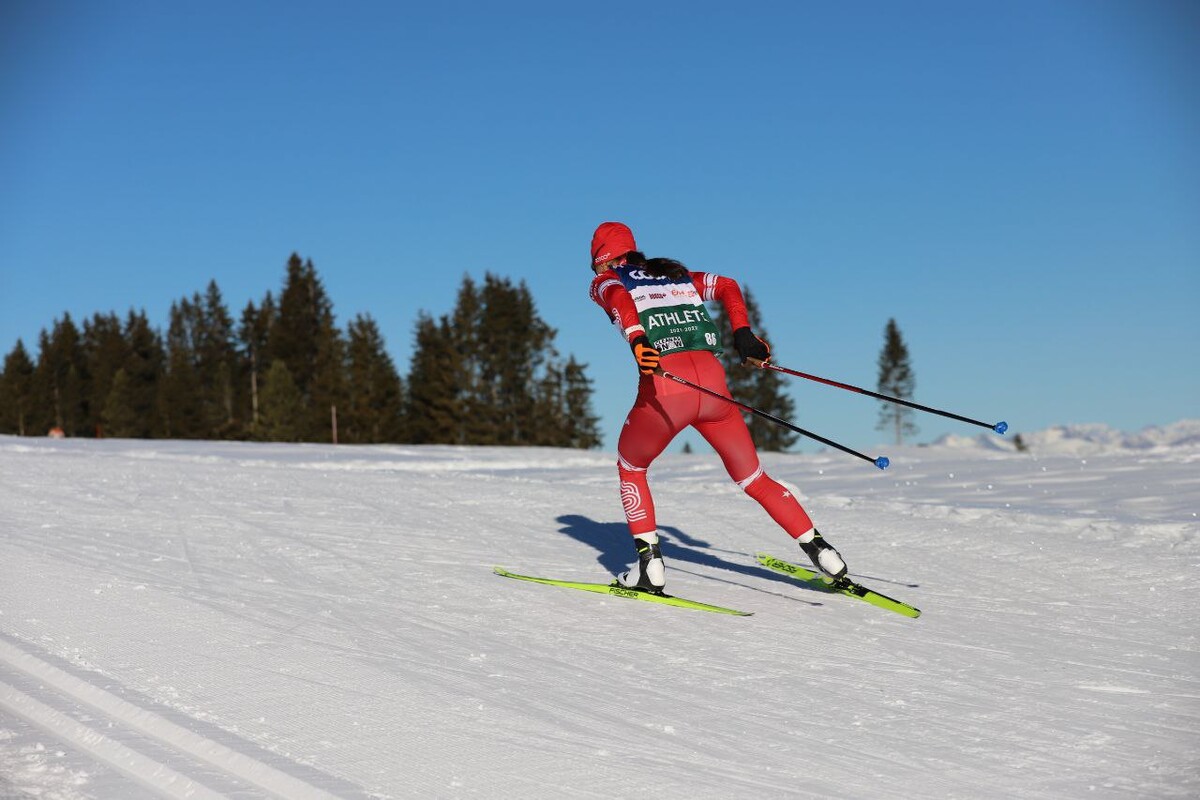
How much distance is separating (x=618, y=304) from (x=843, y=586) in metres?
1.84

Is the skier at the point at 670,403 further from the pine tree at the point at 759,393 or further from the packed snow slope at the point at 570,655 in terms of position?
the pine tree at the point at 759,393

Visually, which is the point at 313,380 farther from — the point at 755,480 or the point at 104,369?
the point at 755,480

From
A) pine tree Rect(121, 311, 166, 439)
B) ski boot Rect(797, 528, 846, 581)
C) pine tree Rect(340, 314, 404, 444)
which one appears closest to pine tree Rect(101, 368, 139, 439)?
pine tree Rect(121, 311, 166, 439)

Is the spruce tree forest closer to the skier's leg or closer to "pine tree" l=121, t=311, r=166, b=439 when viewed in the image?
"pine tree" l=121, t=311, r=166, b=439

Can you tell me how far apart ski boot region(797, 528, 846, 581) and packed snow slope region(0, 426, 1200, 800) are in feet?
0.52

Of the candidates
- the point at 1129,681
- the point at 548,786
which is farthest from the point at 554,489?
the point at 548,786

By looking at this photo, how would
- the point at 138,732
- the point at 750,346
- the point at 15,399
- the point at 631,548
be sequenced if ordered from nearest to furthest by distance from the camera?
the point at 138,732
the point at 750,346
the point at 631,548
the point at 15,399

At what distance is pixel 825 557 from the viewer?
5.20 m

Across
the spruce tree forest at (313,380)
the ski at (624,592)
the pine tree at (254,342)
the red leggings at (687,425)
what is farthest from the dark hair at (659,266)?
the pine tree at (254,342)

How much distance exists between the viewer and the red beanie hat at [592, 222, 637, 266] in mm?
5613

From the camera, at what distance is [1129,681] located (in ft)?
12.1

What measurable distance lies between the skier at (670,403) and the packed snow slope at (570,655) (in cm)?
34

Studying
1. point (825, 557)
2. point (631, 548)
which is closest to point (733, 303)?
point (825, 557)

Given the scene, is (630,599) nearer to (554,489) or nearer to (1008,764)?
(1008,764)
